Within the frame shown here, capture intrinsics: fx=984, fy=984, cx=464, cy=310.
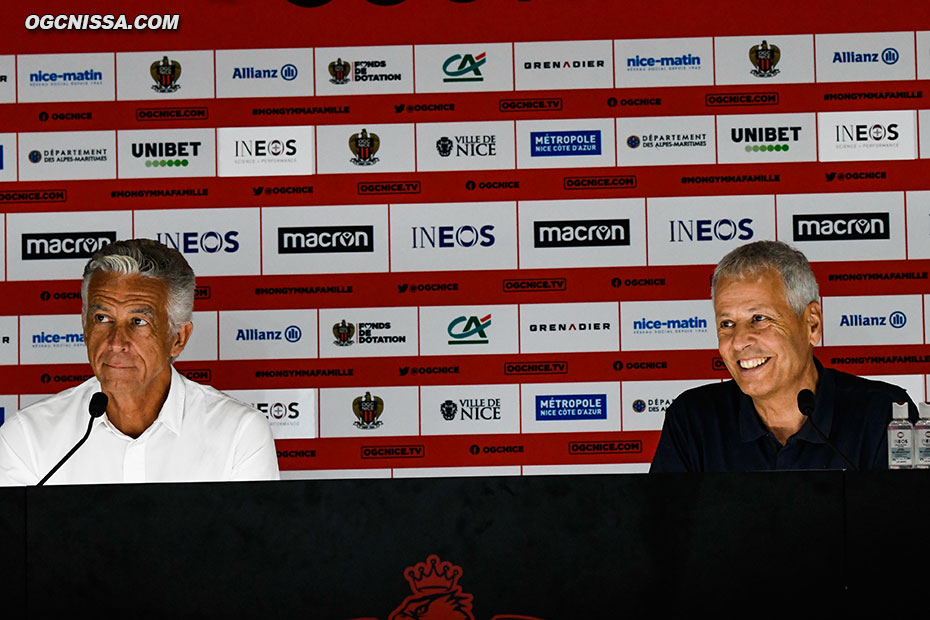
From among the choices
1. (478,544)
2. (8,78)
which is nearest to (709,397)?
(478,544)

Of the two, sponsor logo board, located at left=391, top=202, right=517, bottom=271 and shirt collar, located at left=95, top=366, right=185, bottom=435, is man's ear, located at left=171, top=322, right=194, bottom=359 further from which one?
sponsor logo board, located at left=391, top=202, right=517, bottom=271

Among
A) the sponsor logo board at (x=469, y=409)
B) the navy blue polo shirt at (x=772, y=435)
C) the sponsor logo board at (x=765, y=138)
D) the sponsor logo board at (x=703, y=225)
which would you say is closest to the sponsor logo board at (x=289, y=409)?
the sponsor logo board at (x=469, y=409)

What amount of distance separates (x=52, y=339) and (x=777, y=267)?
265 cm

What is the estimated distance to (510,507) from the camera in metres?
1.33

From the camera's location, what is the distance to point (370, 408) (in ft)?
11.9

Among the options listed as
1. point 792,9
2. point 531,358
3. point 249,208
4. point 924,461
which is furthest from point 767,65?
point 924,461

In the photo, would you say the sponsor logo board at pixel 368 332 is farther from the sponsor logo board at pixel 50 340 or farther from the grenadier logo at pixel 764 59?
the grenadier logo at pixel 764 59

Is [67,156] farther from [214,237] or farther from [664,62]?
[664,62]

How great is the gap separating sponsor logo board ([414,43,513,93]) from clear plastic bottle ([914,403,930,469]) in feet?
7.33

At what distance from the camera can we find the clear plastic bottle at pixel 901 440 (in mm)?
1783

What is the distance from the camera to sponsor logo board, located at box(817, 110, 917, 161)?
3.62 m

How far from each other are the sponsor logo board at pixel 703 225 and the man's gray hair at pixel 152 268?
176 cm

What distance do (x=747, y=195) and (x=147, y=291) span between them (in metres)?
2.19

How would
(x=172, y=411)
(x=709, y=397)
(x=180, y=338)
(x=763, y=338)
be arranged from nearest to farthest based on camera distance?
(x=763, y=338), (x=709, y=397), (x=172, y=411), (x=180, y=338)
